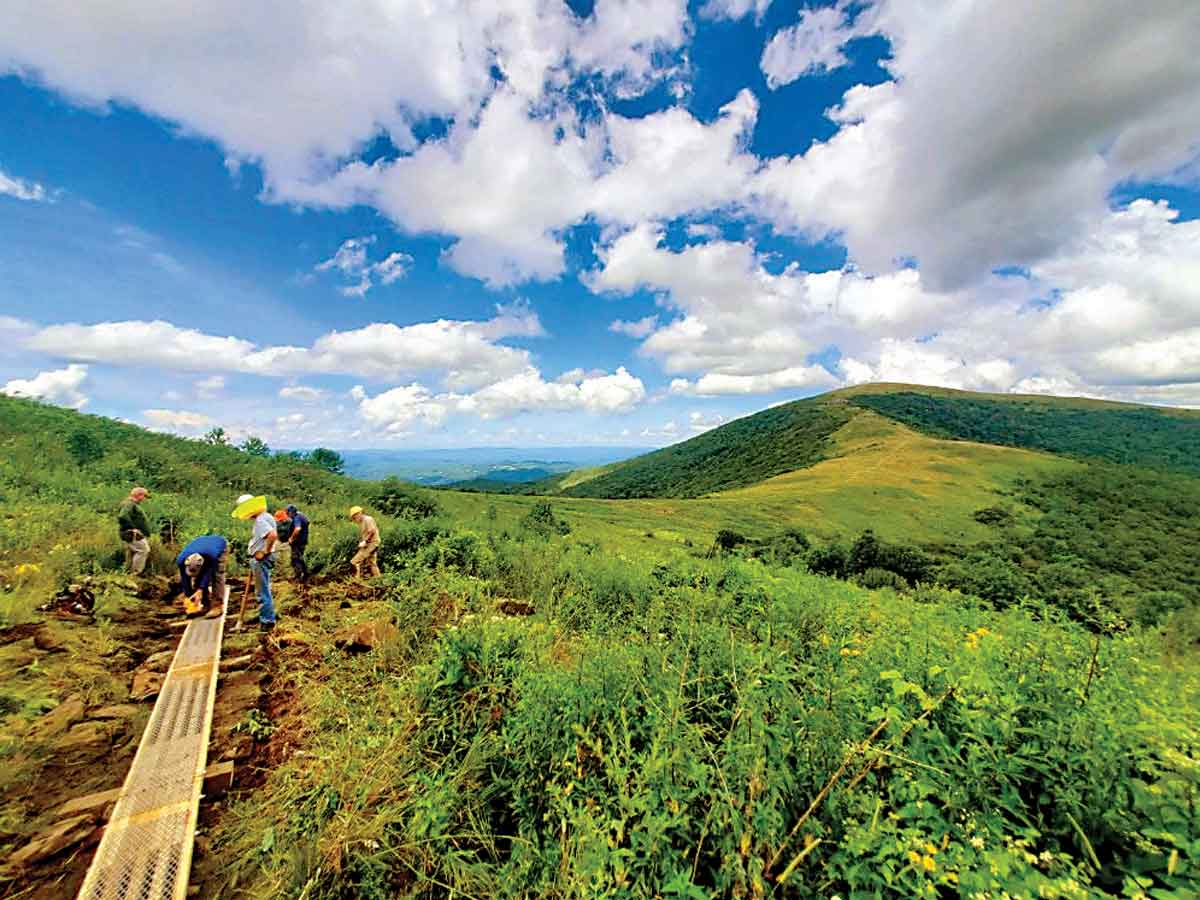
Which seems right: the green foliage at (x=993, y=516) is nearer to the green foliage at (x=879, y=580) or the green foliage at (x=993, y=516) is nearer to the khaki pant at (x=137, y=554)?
→ the green foliage at (x=879, y=580)

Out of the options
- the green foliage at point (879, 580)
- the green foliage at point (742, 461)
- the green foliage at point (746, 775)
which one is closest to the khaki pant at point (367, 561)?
the green foliage at point (746, 775)

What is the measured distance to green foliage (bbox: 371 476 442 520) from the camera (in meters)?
25.4

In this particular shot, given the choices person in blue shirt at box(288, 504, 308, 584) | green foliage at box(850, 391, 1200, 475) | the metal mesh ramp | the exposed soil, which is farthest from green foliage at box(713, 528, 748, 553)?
green foliage at box(850, 391, 1200, 475)

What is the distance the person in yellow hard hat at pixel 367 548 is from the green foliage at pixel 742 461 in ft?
353

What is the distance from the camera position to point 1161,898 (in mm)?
2082

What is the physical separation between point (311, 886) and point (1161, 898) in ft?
15.5

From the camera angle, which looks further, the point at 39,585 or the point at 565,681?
the point at 39,585

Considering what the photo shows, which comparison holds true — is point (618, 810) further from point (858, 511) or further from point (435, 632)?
point (858, 511)

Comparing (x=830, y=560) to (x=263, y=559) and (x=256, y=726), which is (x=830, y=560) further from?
(x=256, y=726)

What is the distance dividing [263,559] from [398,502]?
2102 cm

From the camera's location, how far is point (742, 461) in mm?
157000

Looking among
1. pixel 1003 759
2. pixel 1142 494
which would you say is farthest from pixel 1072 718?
pixel 1142 494

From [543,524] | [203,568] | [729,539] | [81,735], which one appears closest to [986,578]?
[729,539]

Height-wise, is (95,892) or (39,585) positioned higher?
(39,585)
